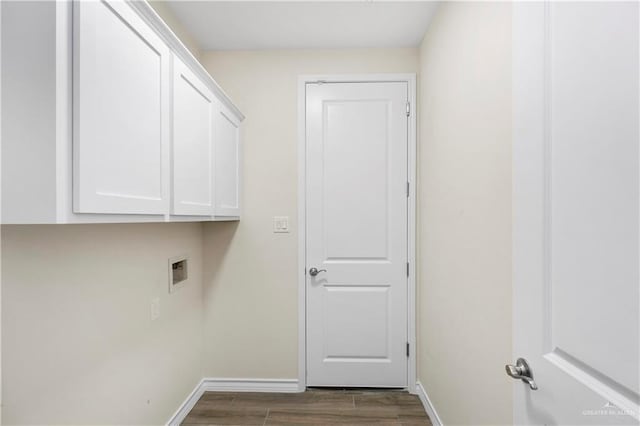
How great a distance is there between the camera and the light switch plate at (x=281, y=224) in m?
2.28

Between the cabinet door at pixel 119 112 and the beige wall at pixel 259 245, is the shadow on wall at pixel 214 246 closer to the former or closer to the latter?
the beige wall at pixel 259 245

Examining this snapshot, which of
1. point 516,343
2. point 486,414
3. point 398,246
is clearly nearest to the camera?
point 516,343

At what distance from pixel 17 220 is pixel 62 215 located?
0.10 metres

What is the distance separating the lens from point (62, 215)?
28.8 inches

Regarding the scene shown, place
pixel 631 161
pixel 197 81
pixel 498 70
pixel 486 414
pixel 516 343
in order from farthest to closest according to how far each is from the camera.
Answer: pixel 197 81 → pixel 486 414 → pixel 498 70 → pixel 516 343 → pixel 631 161

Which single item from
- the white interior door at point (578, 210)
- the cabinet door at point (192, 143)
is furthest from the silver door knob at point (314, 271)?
the white interior door at point (578, 210)

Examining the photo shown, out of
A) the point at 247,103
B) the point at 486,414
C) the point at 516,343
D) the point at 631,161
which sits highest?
the point at 247,103

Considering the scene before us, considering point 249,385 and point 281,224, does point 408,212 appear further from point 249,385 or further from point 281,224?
point 249,385

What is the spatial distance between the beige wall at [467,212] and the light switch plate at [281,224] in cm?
100

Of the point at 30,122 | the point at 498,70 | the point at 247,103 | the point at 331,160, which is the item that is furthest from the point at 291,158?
the point at 30,122

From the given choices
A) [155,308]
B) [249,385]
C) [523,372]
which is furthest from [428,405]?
[155,308]

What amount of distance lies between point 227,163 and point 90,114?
1.17m

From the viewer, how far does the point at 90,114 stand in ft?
2.60

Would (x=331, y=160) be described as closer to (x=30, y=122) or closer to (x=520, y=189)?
(x=520, y=189)
